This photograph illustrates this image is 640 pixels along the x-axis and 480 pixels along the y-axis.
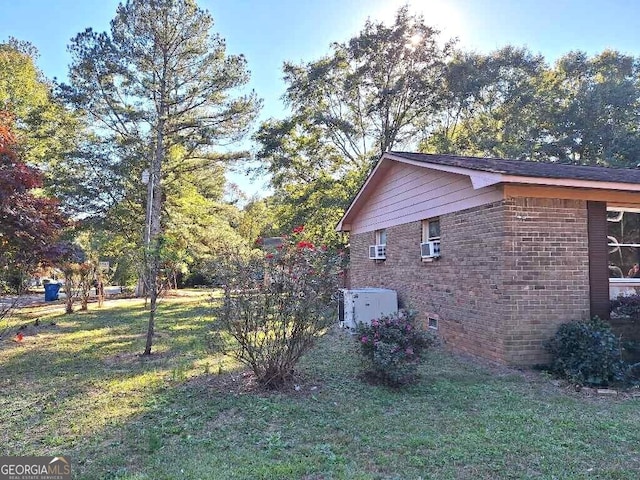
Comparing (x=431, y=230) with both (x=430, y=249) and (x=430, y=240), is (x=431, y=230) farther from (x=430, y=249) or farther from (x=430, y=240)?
(x=430, y=249)

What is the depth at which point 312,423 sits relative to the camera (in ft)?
13.8

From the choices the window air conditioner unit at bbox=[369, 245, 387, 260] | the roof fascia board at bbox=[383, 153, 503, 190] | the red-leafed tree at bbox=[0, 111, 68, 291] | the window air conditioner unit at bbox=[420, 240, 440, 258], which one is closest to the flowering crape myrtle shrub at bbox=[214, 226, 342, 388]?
the roof fascia board at bbox=[383, 153, 503, 190]

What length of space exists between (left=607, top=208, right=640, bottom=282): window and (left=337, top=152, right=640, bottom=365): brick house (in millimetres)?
17

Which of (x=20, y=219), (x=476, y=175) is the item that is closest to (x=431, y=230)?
(x=476, y=175)

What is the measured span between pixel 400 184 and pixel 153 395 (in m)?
7.03

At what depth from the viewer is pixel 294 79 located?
853 inches

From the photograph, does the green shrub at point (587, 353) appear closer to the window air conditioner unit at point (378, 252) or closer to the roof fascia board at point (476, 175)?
the roof fascia board at point (476, 175)

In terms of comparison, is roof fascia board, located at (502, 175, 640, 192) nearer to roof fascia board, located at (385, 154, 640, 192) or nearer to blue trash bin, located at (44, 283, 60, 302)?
roof fascia board, located at (385, 154, 640, 192)

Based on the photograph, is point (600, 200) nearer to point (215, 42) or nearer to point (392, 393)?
point (392, 393)

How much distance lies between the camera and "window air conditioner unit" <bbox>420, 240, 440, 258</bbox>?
27.4 ft

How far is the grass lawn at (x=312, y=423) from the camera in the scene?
3311 mm

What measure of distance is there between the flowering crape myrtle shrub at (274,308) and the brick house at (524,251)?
2.73 m

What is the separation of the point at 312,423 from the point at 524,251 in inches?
160

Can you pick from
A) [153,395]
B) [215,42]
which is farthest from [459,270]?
[215,42]
